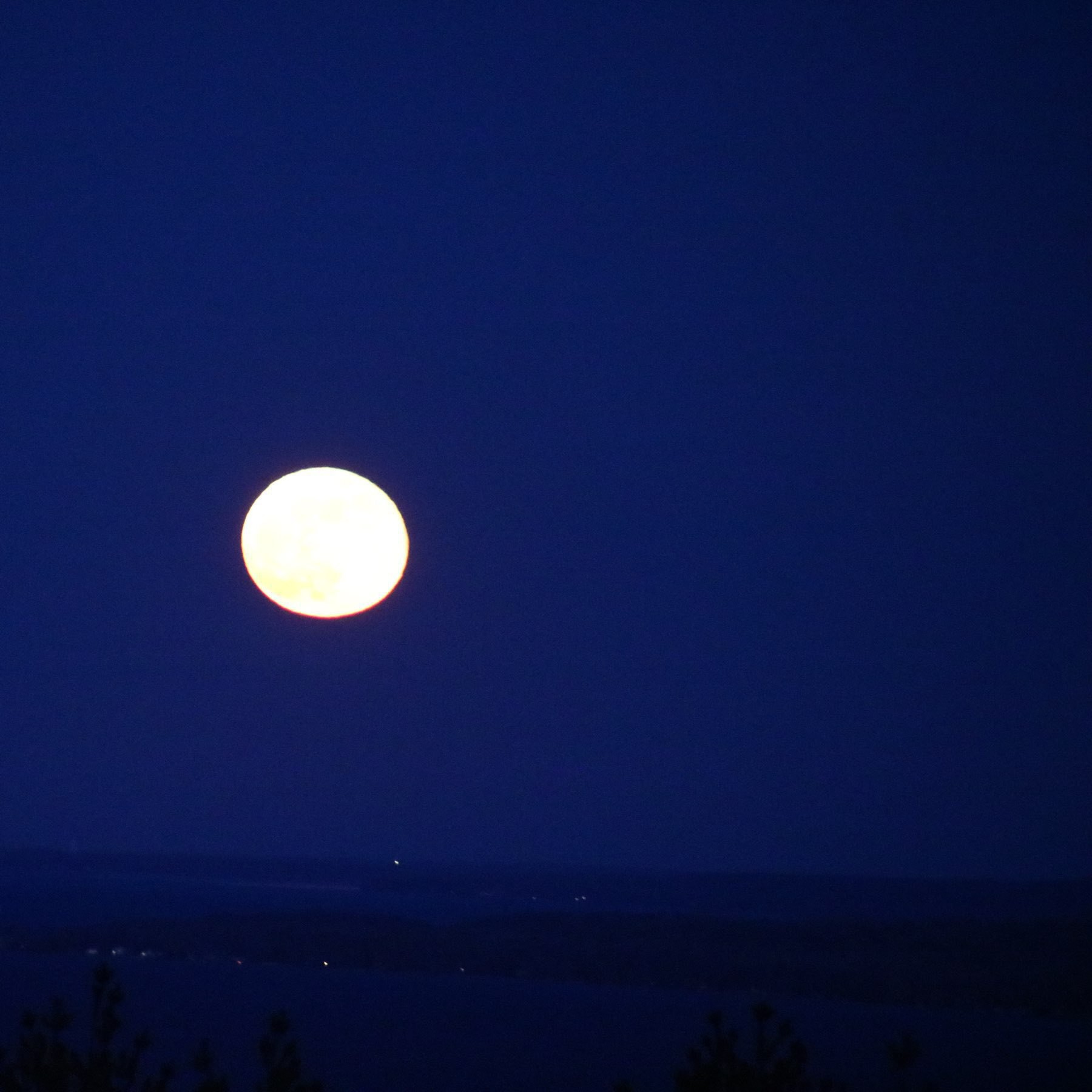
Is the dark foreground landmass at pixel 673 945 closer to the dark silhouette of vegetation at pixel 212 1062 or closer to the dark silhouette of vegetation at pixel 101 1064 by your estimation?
the dark silhouette of vegetation at pixel 212 1062

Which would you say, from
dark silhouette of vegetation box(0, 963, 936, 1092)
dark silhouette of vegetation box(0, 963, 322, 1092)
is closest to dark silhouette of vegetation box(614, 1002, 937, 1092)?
dark silhouette of vegetation box(0, 963, 936, 1092)

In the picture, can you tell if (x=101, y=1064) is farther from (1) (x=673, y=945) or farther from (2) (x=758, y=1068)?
(1) (x=673, y=945)

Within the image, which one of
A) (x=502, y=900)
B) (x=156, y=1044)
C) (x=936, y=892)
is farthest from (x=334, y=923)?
(x=936, y=892)

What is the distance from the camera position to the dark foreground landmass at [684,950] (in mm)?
55375

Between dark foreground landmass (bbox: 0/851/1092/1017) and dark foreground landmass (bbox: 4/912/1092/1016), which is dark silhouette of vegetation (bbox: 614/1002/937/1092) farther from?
dark foreground landmass (bbox: 0/851/1092/1017)

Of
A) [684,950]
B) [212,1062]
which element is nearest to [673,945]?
[684,950]

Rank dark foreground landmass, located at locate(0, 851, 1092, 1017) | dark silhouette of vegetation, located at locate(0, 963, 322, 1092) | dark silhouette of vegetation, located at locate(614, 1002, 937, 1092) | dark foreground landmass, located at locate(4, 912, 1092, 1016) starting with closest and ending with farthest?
dark silhouette of vegetation, located at locate(0, 963, 322, 1092) → dark silhouette of vegetation, located at locate(614, 1002, 937, 1092) → dark foreground landmass, located at locate(4, 912, 1092, 1016) → dark foreground landmass, located at locate(0, 851, 1092, 1017)

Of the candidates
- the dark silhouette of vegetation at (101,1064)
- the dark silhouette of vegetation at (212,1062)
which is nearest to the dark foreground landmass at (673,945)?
the dark silhouette of vegetation at (212,1062)

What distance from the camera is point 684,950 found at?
216 ft

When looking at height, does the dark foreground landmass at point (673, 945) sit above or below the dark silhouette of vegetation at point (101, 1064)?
above

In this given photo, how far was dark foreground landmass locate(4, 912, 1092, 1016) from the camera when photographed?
55375 mm

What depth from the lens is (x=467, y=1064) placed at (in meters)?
38.2

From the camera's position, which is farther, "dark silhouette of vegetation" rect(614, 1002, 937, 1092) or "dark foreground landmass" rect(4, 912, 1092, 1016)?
"dark foreground landmass" rect(4, 912, 1092, 1016)

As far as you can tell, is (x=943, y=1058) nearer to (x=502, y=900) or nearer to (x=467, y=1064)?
(x=467, y=1064)
